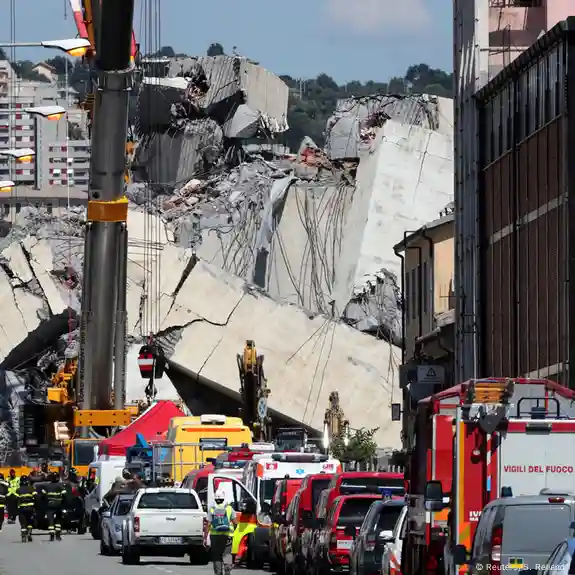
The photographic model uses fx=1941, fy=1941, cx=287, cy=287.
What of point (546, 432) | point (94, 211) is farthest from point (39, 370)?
point (546, 432)

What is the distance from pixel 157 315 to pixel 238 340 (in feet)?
12.9

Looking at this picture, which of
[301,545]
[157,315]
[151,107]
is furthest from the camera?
[151,107]

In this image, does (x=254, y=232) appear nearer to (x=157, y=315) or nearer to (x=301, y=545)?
(x=157, y=315)

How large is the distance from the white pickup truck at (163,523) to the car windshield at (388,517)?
36.6 ft

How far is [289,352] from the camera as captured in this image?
89938 millimetres

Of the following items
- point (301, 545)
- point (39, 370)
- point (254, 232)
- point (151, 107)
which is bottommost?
point (301, 545)

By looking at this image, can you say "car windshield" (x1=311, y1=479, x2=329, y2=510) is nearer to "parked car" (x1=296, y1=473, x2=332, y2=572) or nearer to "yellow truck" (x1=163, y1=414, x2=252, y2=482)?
"parked car" (x1=296, y1=473, x2=332, y2=572)

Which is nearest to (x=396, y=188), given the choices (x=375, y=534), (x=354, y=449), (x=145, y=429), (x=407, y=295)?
(x=354, y=449)

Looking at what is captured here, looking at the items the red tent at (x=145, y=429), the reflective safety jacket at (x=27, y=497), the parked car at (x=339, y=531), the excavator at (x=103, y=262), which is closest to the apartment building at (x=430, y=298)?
the red tent at (x=145, y=429)

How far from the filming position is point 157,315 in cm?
9006

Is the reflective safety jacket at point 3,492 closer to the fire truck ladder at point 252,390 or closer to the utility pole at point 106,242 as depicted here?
the utility pole at point 106,242

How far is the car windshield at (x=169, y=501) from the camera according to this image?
116ft

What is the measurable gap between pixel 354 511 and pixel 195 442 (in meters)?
21.0

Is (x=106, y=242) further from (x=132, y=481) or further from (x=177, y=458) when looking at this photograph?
(x=132, y=481)
